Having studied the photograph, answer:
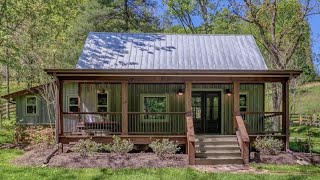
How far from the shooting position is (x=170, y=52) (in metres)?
18.1

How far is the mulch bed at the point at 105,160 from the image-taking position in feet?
40.2

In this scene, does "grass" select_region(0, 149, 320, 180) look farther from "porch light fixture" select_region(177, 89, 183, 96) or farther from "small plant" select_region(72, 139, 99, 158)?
"porch light fixture" select_region(177, 89, 183, 96)

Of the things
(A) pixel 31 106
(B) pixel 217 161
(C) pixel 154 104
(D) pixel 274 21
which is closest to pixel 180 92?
(C) pixel 154 104

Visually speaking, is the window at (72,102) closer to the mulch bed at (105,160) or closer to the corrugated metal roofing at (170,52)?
the corrugated metal roofing at (170,52)

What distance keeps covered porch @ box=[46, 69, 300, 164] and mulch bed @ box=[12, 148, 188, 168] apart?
1.10 m

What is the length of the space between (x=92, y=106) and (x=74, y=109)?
400 inches

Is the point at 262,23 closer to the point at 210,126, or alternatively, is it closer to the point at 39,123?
the point at 210,126

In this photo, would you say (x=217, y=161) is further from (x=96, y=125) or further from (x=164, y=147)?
(x=96, y=125)

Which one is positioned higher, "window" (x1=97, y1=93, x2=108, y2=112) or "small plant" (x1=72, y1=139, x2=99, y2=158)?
"window" (x1=97, y1=93, x2=108, y2=112)

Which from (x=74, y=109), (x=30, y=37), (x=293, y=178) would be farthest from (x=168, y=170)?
(x=74, y=109)

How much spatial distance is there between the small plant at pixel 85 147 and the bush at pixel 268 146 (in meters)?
5.94

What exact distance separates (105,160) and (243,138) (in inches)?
188

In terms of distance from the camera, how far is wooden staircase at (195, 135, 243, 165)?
42.7 ft

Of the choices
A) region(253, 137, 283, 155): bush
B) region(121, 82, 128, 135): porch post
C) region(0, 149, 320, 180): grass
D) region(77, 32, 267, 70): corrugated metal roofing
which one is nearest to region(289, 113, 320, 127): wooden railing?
region(77, 32, 267, 70): corrugated metal roofing
